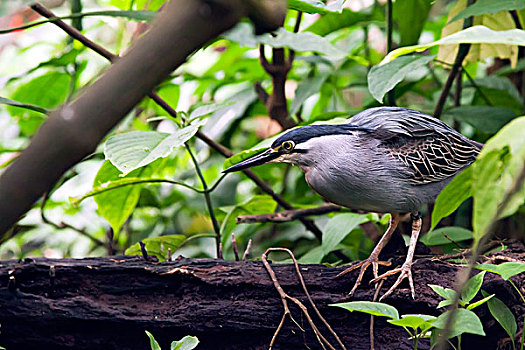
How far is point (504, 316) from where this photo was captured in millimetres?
1359

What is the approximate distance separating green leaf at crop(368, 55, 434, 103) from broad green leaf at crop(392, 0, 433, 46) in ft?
1.61

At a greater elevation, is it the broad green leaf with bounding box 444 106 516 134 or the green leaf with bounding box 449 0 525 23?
the green leaf with bounding box 449 0 525 23

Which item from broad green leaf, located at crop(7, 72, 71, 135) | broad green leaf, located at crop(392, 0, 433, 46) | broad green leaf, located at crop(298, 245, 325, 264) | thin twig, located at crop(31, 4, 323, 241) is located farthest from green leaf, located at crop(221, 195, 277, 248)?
broad green leaf, located at crop(7, 72, 71, 135)

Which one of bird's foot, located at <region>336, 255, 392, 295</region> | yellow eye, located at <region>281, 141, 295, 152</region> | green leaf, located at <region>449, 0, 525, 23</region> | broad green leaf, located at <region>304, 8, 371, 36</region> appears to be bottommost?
bird's foot, located at <region>336, 255, 392, 295</region>

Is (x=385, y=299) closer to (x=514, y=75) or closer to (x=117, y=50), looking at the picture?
(x=117, y=50)

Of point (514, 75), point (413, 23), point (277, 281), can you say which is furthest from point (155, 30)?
point (514, 75)

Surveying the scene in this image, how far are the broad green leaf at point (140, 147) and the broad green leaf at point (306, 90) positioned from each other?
0.75 metres

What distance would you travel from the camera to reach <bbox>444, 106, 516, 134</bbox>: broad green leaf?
2.11m

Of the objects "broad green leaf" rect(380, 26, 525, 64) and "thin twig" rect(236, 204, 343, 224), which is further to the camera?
"thin twig" rect(236, 204, 343, 224)

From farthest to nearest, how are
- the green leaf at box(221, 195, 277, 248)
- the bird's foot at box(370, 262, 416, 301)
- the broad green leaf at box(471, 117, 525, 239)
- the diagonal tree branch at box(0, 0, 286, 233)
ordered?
the green leaf at box(221, 195, 277, 248) → the bird's foot at box(370, 262, 416, 301) → the broad green leaf at box(471, 117, 525, 239) → the diagonal tree branch at box(0, 0, 286, 233)

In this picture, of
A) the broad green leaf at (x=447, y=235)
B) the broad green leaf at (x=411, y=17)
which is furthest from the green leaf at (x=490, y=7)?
the broad green leaf at (x=447, y=235)

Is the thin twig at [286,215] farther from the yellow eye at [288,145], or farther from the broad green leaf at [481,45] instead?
the broad green leaf at [481,45]

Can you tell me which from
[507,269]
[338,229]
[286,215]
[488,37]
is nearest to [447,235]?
[338,229]

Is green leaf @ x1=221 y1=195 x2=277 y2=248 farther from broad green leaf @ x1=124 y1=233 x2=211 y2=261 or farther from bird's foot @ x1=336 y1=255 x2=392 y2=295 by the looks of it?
bird's foot @ x1=336 y1=255 x2=392 y2=295
